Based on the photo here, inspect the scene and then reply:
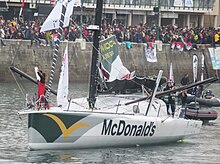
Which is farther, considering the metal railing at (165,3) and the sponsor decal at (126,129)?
the metal railing at (165,3)

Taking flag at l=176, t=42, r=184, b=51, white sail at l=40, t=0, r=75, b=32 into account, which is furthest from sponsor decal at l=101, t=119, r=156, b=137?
flag at l=176, t=42, r=184, b=51

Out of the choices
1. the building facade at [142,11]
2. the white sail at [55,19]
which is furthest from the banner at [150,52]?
the white sail at [55,19]

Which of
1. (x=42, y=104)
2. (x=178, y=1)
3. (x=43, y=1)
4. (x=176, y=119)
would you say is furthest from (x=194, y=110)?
(x=178, y=1)

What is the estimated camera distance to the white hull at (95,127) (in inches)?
1471

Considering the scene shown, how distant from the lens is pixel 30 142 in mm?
37500

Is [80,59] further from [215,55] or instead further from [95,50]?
[95,50]

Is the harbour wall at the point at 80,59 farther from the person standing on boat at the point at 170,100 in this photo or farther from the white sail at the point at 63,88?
the white sail at the point at 63,88

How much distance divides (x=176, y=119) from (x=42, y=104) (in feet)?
19.1

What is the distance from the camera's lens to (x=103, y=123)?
38.2 m

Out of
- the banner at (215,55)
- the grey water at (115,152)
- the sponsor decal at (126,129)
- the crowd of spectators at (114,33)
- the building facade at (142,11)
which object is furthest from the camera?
the building facade at (142,11)

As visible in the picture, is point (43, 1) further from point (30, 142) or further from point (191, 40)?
point (30, 142)

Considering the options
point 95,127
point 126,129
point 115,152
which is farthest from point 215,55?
point 95,127

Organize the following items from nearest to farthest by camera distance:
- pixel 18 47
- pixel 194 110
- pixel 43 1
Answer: pixel 194 110, pixel 18 47, pixel 43 1

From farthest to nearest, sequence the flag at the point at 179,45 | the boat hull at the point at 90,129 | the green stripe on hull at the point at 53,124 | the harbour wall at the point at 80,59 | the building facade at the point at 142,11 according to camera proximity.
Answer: the building facade at the point at 142,11 < the flag at the point at 179,45 < the harbour wall at the point at 80,59 < the boat hull at the point at 90,129 < the green stripe on hull at the point at 53,124
